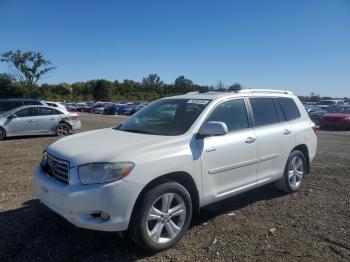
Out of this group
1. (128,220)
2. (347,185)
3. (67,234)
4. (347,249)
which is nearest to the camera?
(128,220)

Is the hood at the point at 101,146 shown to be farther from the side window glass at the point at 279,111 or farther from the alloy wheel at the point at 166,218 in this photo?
the side window glass at the point at 279,111

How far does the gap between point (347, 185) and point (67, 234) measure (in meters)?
5.24

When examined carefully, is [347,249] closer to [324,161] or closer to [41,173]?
[41,173]

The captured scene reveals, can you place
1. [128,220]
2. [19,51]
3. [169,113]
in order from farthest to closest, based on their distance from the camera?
1. [19,51]
2. [169,113]
3. [128,220]

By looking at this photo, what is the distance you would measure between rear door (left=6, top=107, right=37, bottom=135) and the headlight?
12087mm

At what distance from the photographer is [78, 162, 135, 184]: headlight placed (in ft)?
12.0

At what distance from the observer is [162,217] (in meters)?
4.00

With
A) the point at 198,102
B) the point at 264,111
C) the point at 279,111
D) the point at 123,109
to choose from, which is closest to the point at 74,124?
the point at 279,111

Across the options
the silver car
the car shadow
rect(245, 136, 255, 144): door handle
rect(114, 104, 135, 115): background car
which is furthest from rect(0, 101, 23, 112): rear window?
rect(114, 104, 135, 115): background car

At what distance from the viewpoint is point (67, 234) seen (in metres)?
4.43

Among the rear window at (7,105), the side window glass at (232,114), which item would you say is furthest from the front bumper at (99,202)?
the rear window at (7,105)

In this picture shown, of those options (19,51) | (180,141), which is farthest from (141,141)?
(19,51)

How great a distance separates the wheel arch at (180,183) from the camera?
380 centimetres

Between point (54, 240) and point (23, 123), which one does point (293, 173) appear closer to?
point (54, 240)
